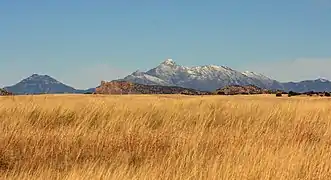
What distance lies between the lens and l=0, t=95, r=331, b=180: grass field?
16.0 ft

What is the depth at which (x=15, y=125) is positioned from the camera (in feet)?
23.1

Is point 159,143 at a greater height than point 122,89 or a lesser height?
lesser

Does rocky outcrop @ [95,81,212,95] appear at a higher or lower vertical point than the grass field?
higher

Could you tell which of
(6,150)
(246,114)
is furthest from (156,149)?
(246,114)

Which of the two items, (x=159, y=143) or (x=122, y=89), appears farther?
(x=122, y=89)

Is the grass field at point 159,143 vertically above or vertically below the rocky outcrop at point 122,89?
below

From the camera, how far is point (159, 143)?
6512 mm

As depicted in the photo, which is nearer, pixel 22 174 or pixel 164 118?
pixel 22 174

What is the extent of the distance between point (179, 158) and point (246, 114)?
4.22m

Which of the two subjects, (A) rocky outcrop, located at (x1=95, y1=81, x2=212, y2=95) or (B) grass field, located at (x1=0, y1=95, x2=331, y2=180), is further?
(A) rocky outcrop, located at (x1=95, y1=81, x2=212, y2=95)

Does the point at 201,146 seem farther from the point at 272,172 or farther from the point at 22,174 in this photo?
the point at 22,174

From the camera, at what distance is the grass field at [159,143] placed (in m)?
4.89

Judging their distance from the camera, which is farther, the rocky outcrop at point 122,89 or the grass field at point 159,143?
the rocky outcrop at point 122,89

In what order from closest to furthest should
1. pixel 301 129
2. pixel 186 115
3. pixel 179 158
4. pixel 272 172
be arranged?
pixel 272 172
pixel 179 158
pixel 301 129
pixel 186 115
